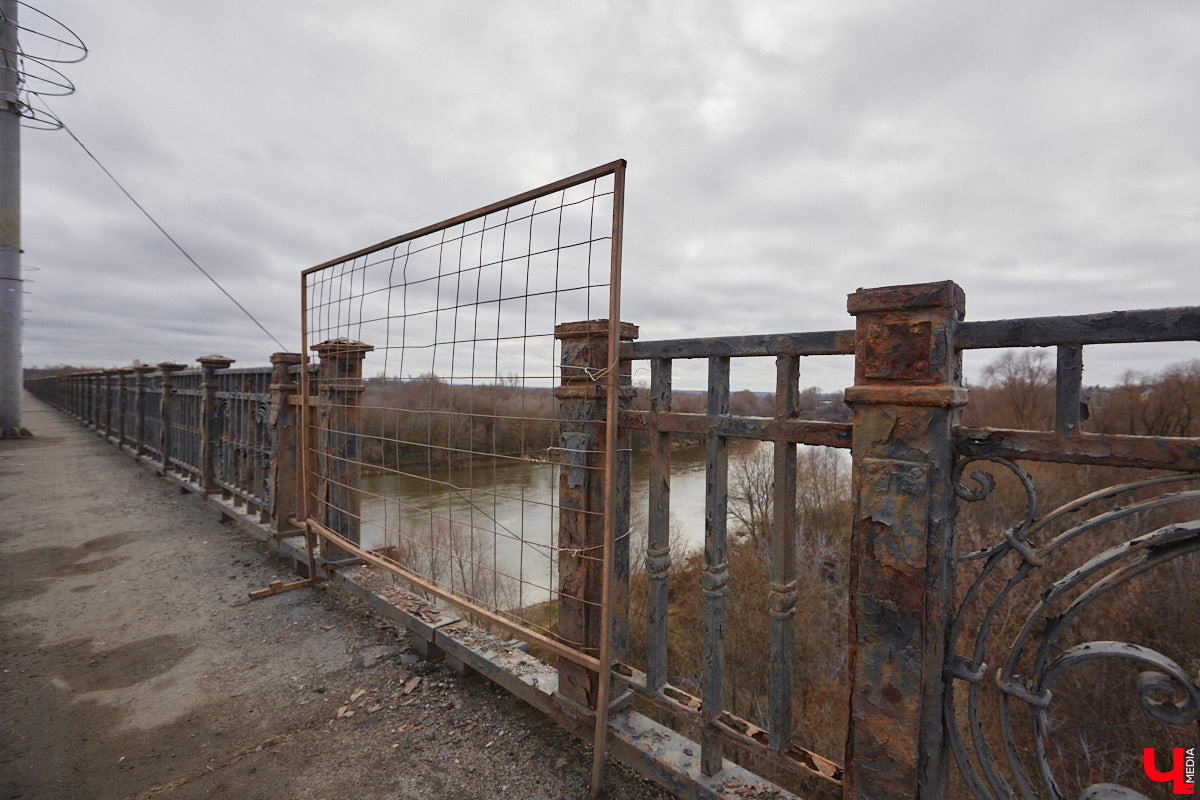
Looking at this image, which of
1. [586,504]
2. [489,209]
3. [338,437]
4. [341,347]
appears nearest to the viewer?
[586,504]

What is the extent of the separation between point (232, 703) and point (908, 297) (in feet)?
10.5

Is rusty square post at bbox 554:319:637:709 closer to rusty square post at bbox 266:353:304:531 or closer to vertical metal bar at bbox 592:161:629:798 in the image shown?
vertical metal bar at bbox 592:161:629:798

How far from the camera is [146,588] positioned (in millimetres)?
3840

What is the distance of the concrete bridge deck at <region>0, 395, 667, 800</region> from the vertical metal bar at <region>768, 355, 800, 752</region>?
26.4 inches

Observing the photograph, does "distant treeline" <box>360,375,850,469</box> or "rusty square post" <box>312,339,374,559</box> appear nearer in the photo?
"distant treeline" <box>360,375,850,469</box>

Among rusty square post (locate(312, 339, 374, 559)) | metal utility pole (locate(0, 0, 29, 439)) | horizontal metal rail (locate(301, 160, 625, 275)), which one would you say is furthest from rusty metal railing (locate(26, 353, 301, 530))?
metal utility pole (locate(0, 0, 29, 439))

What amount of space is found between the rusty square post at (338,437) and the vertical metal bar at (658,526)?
2.46m

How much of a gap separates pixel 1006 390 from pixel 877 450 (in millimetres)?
20319

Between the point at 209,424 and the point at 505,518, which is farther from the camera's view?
the point at 505,518

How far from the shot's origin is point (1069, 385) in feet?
3.54

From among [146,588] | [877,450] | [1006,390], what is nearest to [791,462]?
[877,450]

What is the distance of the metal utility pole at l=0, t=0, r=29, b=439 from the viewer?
37.9ft

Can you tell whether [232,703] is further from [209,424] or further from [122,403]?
[122,403]

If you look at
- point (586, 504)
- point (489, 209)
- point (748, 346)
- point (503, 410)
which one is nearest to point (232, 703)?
point (503, 410)
